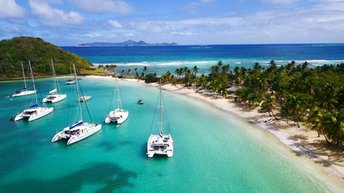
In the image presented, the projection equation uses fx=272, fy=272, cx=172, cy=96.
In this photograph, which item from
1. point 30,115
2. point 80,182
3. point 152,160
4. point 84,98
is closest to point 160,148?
point 152,160

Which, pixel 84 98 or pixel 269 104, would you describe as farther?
pixel 84 98

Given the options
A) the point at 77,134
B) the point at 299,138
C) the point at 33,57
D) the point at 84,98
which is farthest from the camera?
the point at 33,57

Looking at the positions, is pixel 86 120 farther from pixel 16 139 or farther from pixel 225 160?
pixel 225 160

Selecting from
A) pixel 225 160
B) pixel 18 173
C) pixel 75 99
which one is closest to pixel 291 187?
pixel 225 160

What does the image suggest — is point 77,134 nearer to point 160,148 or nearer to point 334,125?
point 160,148

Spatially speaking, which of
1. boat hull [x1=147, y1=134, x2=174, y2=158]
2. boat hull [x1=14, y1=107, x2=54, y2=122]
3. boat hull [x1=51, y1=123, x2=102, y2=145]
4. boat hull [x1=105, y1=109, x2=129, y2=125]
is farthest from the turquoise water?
boat hull [x1=14, y1=107, x2=54, y2=122]

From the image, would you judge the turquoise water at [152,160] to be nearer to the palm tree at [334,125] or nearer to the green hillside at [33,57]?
the palm tree at [334,125]

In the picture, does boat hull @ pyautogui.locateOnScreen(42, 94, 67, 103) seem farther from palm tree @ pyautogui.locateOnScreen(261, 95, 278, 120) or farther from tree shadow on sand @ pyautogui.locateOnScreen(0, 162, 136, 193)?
palm tree @ pyautogui.locateOnScreen(261, 95, 278, 120)
